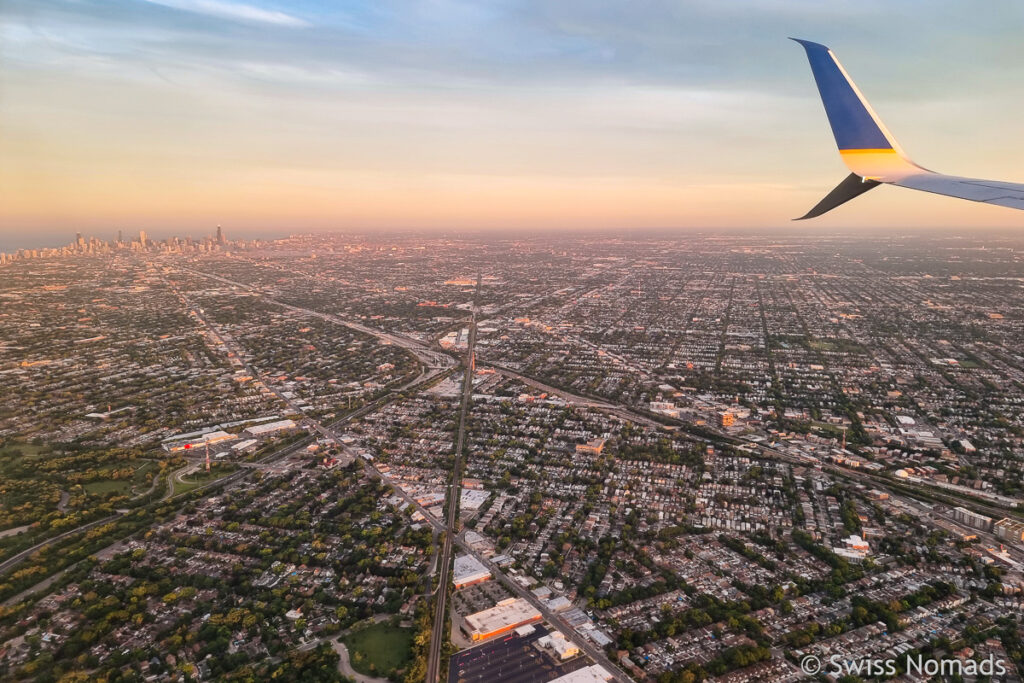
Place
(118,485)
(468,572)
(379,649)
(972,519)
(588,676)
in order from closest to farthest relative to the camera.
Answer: (588,676) < (379,649) < (468,572) < (972,519) < (118,485)

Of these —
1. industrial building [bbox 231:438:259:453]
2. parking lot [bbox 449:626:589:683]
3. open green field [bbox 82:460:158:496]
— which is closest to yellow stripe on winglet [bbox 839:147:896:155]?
parking lot [bbox 449:626:589:683]

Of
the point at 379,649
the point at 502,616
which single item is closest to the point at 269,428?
the point at 379,649

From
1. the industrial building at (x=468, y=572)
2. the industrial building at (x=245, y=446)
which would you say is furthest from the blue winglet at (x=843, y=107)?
the industrial building at (x=245, y=446)

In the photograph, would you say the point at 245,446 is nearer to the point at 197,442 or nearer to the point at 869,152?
the point at 197,442

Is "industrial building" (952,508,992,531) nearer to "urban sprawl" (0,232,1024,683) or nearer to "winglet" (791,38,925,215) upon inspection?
"urban sprawl" (0,232,1024,683)

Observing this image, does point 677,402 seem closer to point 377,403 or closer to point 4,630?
point 377,403

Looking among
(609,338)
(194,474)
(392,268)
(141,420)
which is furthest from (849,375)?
(392,268)

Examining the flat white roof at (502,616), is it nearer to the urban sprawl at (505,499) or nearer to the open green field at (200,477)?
the urban sprawl at (505,499)
